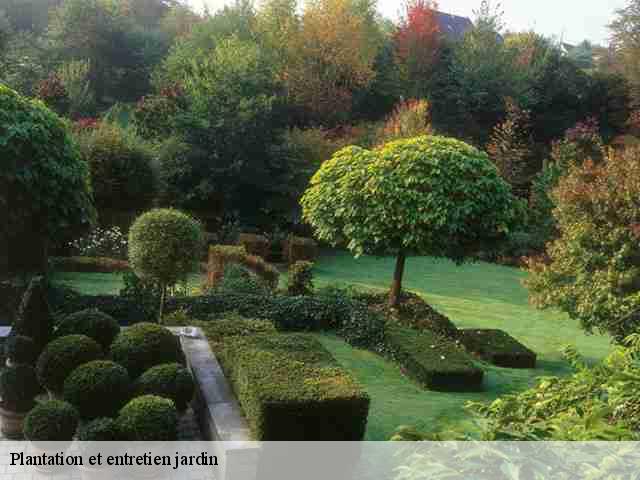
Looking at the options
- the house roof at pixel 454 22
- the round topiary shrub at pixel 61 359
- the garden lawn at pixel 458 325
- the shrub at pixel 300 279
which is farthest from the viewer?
the house roof at pixel 454 22

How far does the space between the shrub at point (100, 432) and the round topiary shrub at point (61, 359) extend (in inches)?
39.3

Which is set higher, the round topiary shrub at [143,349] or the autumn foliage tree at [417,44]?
the autumn foliage tree at [417,44]

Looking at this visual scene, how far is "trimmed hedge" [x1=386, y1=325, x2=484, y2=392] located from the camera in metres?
10.1

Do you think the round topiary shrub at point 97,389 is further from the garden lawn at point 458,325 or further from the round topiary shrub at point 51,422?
the garden lawn at point 458,325

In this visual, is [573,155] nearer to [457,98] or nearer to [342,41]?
[457,98]

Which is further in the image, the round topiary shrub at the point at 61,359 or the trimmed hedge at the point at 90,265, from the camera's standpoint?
the trimmed hedge at the point at 90,265

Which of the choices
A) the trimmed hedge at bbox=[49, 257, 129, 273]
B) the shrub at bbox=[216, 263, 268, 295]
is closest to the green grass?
the trimmed hedge at bbox=[49, 257, 129, 273]

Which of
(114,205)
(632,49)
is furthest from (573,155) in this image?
(114,205)

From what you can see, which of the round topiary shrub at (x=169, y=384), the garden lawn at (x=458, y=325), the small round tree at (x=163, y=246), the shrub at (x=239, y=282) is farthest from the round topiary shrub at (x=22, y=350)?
the shrub at (x=239, y=282)

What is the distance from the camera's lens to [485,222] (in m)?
13.2

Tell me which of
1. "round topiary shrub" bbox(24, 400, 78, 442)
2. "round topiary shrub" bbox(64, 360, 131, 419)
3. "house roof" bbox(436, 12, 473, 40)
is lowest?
"round topiary shrub" bbox(24, 400, 78, 442)

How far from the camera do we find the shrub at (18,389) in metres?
7.27

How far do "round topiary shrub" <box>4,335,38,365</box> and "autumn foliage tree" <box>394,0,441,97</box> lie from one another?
26.8 m

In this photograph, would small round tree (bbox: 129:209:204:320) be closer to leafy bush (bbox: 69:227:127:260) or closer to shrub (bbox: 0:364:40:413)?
shrub (bbox: 0:364:40:413)
